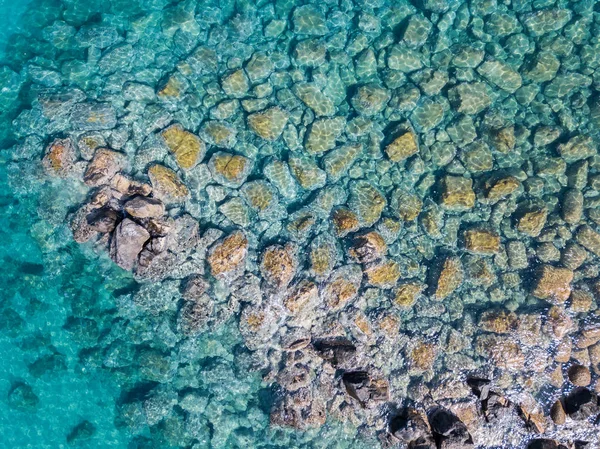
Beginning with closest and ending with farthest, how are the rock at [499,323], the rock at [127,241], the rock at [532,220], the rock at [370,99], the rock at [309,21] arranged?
1. the rock at [127,241]
2. the rock at [499,323]
3. the rock at [532,220]
4. the rock at [370,99]
5. the rock at [309,21]

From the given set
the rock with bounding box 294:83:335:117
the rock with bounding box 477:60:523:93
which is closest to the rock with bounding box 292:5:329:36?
the rock with bounding box 294:83:335:117

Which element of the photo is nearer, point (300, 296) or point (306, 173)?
point (300, 296)

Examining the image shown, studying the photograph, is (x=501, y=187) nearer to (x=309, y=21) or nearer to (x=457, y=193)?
(x=457, y=193)

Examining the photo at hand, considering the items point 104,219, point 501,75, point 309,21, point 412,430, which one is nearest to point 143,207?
point 104,219

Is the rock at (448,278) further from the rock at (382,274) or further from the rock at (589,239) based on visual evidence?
the rock at (589,239)

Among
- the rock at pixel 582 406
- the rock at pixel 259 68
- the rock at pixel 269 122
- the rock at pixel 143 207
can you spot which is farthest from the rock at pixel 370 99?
the rock at pixel 582 406

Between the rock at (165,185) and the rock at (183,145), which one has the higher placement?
the rock at (183,145)

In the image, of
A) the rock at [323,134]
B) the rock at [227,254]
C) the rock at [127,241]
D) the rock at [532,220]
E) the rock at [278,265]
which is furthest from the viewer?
the rock at [323,134]
